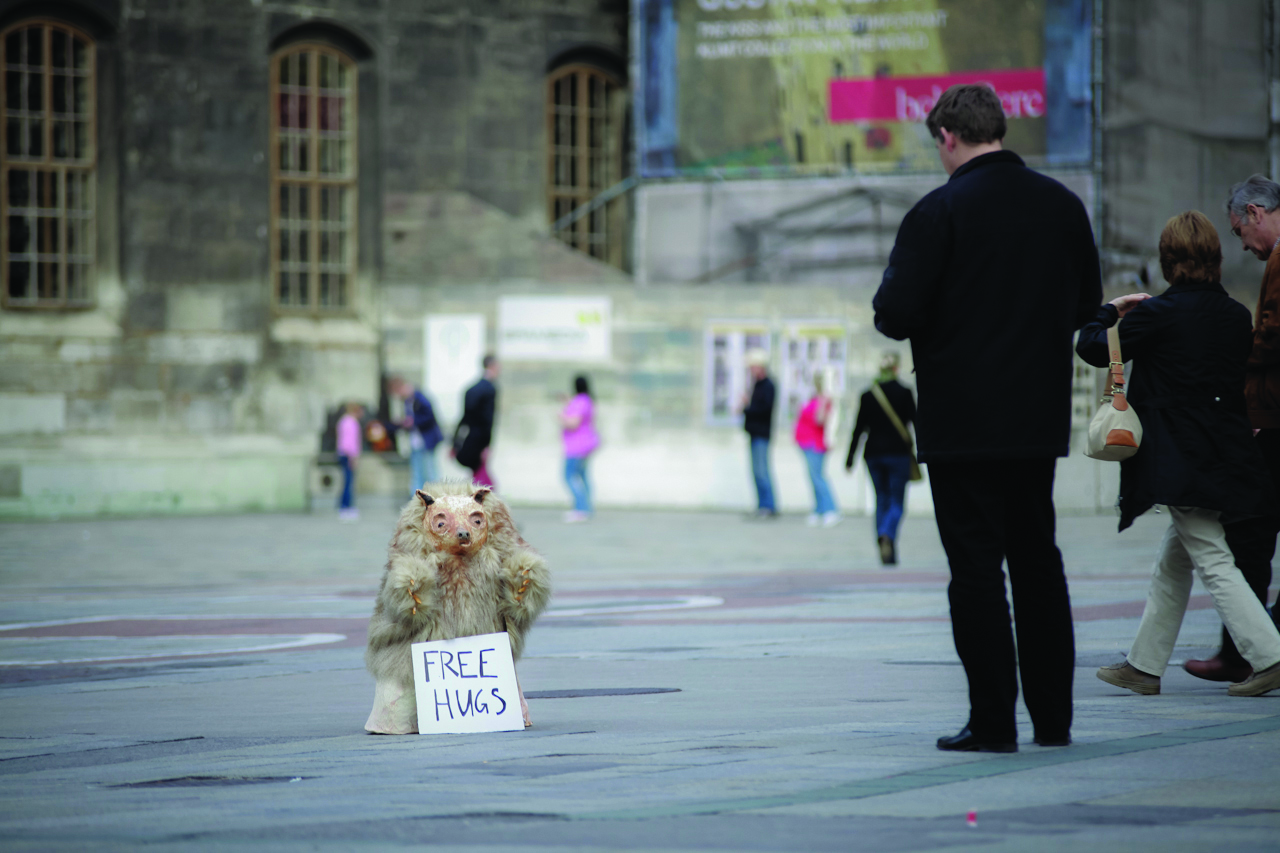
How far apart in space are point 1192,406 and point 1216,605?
76cm

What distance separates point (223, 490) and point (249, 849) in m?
21.1

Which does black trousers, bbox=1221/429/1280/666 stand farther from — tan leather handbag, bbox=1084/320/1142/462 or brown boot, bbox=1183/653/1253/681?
tan leather handbag, bbox=1084/320/1142/462

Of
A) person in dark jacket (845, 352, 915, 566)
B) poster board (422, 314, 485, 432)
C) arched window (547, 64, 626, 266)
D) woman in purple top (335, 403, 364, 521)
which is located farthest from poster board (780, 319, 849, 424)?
person in dark jacket (845, 352, 915, 566)

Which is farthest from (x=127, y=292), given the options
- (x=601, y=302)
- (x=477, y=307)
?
(x=601, y=302)

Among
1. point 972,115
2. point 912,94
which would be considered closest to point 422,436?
point 912,94

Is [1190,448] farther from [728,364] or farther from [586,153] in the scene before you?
[586,153]

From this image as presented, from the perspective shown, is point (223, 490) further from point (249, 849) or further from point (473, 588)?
point (249, 849)

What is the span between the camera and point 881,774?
17.7ft

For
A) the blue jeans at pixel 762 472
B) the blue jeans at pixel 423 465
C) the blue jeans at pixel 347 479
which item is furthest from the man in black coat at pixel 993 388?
the blue jeans at pixel 347 479

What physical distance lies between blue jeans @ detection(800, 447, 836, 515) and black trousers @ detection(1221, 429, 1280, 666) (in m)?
13.7

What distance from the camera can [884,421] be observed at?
16.5 m

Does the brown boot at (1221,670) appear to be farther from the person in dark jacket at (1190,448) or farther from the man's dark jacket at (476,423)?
the man's dark jacket at (476,423)

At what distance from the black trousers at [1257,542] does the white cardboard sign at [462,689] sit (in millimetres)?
2936

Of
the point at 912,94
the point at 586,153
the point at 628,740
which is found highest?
the point at 912,94
